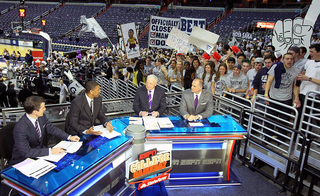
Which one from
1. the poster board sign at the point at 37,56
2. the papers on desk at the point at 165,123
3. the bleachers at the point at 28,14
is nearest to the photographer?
the papers on desk at the point at 165,123

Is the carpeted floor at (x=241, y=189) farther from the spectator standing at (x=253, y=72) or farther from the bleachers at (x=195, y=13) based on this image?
the bleachers at (x=195, y=13)

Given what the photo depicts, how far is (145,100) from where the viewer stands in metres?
4.18

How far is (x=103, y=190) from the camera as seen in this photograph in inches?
102

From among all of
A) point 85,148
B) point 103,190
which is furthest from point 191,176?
point 85,148

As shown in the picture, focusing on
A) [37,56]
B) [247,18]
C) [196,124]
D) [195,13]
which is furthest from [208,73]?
[195,13]

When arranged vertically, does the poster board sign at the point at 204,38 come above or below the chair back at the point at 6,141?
above

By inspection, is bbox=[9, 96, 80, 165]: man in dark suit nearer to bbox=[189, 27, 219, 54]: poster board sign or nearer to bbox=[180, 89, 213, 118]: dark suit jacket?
bbox=[180, 89, 213, 118]: dark suit jacket

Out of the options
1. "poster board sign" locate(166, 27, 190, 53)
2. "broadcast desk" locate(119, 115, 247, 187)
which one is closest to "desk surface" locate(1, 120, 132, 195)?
"broadcast desk" locate(119, 115, 247, 187)

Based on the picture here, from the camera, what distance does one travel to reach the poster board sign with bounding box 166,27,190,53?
259 inches

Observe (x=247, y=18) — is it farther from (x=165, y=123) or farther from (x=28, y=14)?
(x=28, y=14)

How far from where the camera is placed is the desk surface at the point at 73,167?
78.5 inches

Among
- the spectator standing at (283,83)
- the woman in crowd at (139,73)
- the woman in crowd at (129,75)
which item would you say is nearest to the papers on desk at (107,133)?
the spectator standing at (283,83)

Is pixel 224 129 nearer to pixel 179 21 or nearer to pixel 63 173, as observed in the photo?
pixel 63 173

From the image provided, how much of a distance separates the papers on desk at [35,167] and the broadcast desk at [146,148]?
1.4 inches
